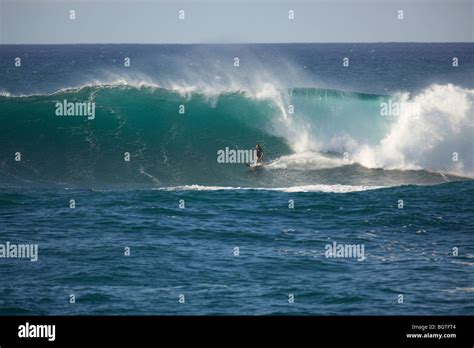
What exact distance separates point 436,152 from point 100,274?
15.1 metres

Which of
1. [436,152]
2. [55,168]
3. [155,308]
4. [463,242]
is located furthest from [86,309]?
[436,152]

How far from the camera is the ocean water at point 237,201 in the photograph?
1448cm

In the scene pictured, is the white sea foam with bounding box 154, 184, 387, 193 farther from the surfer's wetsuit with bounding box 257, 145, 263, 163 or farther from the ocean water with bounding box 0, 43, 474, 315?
the surfer's wetsuit with bounding box 257, 145, 263, 163

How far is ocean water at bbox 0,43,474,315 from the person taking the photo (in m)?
14.5

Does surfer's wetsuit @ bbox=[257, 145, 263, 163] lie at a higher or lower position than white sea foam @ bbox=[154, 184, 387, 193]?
higher

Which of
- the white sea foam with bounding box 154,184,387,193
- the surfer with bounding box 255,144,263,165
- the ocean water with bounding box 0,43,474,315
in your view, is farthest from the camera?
the surfer with bounding box 255,144,263,165

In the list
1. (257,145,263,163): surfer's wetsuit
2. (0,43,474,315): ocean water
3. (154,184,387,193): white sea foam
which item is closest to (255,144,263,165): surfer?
(257,145,263,163): surfer's wetsuit

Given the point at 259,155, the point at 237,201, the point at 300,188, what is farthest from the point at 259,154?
the point at 237,201

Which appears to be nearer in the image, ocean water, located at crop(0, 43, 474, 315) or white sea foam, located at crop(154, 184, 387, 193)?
ocean water, located at crop(0, 43, 474, 315)

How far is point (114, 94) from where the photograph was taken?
30.9 metres

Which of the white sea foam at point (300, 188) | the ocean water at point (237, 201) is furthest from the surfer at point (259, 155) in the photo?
the white sea foam at point (300, 188)

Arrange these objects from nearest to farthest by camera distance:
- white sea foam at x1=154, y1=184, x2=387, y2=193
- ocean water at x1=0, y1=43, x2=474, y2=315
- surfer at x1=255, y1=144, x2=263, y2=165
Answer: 1. ocean water at x1=0, y1=43, x2=474, y2=315
2. white sea foam at x1=154, y1=184, x2=387, y2=193
3. surfer at x1=255, y1=144, x2=263, y2=165

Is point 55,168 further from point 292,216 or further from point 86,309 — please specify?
point 86,309

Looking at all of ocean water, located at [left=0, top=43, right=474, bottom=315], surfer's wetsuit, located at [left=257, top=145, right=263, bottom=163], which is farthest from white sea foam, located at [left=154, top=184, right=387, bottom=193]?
surfer's wetsuit, located at [left=257, top=145, right=263, bottom=163]
